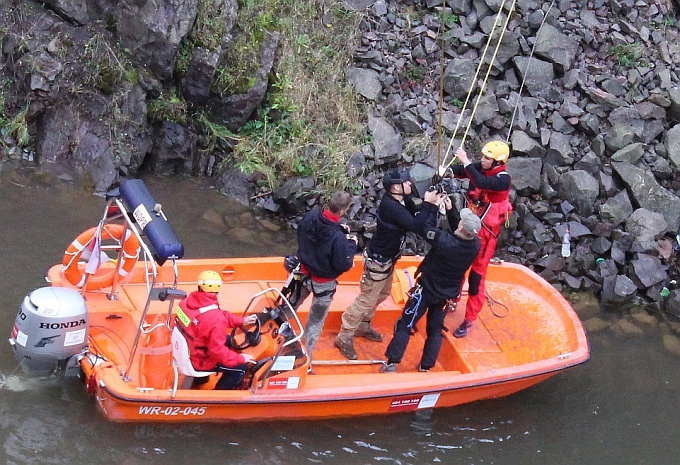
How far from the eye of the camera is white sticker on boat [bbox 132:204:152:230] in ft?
18.5

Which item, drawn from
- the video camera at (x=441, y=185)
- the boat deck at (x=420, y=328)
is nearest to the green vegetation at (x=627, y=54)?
the boat deck at (x=420, y=328)

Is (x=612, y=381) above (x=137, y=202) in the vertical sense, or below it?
below

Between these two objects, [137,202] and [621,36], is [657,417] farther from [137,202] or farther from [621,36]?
[621,36]

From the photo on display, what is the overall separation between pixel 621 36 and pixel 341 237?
6660mm

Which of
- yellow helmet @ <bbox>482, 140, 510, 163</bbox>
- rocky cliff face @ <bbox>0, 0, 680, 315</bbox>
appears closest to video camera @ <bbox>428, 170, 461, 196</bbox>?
yellow helmet @ <bbox>482, 140, 510, 163</bbox>

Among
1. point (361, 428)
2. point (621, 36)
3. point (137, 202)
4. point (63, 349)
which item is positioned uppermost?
point (621, 36)

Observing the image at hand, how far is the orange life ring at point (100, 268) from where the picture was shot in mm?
6633

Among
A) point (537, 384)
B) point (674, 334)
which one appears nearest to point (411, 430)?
point (537, 384)

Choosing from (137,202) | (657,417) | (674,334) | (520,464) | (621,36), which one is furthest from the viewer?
(621,36)

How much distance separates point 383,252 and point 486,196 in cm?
106

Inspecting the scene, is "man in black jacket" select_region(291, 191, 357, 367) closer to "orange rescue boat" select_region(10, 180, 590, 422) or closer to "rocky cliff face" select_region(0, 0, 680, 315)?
"orange rescue boat" select_region(10, 180, 590, 422)

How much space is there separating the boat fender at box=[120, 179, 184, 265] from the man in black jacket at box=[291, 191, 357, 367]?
1.03 metres

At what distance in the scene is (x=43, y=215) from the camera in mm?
8781

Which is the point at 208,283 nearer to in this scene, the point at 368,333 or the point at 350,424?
the point at 350,424
